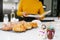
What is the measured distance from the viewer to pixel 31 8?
2.16 meters

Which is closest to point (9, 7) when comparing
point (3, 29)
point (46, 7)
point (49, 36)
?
point (46, 7)

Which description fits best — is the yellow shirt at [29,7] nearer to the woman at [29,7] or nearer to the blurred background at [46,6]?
the woman at [29,7]

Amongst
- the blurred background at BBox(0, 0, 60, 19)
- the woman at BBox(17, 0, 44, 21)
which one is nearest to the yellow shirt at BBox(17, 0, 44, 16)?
the woman at BBox(17, 0, 44, 21)

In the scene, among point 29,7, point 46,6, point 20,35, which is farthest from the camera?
point 46,6

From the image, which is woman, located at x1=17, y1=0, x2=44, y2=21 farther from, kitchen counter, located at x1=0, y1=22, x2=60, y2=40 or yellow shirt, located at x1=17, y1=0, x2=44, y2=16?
kitchen counter, located at x1=0, y1=22, x2=60, y2=40

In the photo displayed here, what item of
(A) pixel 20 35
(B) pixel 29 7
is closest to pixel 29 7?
(B) pixel 29 7

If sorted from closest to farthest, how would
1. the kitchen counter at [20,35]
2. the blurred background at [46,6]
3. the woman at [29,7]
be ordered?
the kitchen counter at [20,35]
the woman at [29,7]
the blurred background at [46,6]

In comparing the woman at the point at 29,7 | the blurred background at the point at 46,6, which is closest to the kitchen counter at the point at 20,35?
the woman at the point at 29,7

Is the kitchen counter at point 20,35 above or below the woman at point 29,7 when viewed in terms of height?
below

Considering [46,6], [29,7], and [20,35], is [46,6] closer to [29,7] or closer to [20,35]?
[29,7]

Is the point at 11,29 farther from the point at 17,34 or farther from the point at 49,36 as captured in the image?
the point at 49,36

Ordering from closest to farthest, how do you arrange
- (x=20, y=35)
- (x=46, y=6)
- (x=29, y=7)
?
(x=20, y=35)
(x=29, y=7)
(x=46, y=6)

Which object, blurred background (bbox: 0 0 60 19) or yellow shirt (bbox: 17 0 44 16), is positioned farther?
blurred background (bbox: 0 0 60 19)

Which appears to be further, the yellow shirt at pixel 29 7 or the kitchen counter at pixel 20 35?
the yellow shirt at pixel 29 7
